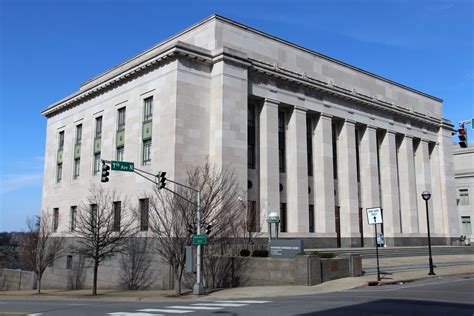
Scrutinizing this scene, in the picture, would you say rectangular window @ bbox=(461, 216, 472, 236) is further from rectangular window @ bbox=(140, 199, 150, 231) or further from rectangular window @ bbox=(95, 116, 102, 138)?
rectangular window @ bbox=(95, 116, 102, 138)

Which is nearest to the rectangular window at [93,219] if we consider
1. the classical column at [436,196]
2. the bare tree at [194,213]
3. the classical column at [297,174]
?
the bare tree at [194,213]

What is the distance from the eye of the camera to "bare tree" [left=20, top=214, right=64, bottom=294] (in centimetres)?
4406

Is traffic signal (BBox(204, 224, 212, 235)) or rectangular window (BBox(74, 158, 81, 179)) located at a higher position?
rectangular window (BBox(74, 158, 81, 179))

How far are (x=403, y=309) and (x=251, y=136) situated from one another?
1075 inches

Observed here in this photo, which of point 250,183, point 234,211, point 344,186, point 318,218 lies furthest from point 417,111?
point 234,211

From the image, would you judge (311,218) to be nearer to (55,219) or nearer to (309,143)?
(309,143)

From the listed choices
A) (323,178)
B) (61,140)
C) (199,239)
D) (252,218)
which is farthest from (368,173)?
(61,140)

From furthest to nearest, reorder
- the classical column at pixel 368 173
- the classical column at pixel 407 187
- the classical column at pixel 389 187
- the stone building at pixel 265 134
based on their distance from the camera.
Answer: the classical column at pixel 407 187, the classical column at pixel 389 187, the classical column at pixel 368 173, the stone building at pixel 265 134

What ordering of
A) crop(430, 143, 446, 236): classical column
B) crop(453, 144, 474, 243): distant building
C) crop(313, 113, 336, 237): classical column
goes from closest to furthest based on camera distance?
1. crop(313, 113, 336, 237): classical column
2. crop(430, 143, 446, 236): classical column
3. crop(453, 144, 474, 243): distant building

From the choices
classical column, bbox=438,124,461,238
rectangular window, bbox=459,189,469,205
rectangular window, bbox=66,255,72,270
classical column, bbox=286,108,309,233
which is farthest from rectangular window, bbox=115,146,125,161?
rectangular window, bbox=459,189,469,205

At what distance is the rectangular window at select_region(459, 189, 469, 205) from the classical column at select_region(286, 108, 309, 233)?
44325 millimetres

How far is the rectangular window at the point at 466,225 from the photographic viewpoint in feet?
246

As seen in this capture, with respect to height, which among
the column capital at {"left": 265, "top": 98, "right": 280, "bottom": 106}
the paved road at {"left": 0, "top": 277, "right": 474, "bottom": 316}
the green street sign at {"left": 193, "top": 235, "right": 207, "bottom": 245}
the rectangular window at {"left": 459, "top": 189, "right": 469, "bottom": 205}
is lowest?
the paved road at {"left": 0, "top": 277, "right": 474, "bottom": 316}

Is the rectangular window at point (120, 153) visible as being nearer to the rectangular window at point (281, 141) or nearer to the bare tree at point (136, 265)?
the bare tree at point (136, 265)
